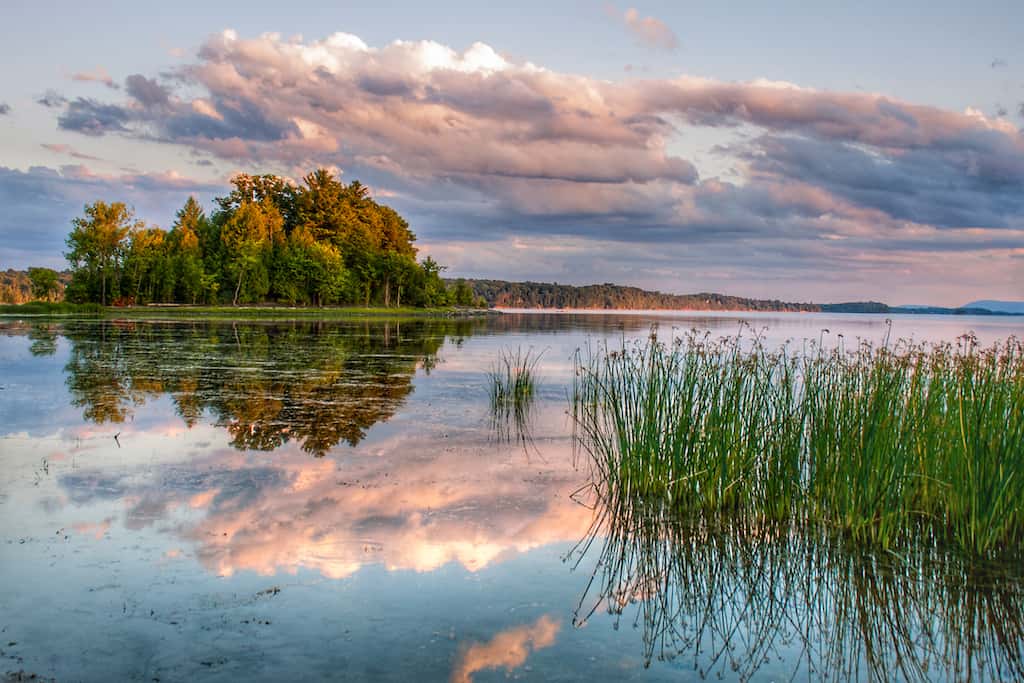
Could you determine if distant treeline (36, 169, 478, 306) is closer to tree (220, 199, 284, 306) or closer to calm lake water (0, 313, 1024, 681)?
tree (220, 199, 284, 306)

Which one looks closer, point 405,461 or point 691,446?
point 691,446

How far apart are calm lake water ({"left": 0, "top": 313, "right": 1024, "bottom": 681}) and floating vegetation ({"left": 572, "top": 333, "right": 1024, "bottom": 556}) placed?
49 centimetres

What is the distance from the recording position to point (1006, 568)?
657 cm

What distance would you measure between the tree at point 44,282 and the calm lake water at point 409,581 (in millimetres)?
64661

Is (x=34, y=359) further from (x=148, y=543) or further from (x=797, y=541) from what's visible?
(x=797, y=541)

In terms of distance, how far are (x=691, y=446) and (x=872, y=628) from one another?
304 centimetres

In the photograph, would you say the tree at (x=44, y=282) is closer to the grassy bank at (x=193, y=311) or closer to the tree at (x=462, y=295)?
the grassy bank at (x=193, y=311)

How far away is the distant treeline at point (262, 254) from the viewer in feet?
226

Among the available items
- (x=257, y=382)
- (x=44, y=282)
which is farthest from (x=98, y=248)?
(x=257, y=382)

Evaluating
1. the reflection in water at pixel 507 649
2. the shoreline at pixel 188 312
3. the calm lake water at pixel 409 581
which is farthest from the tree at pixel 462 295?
the reflection in water at pixel 507 649

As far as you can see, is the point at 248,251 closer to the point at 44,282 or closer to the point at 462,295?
the point at 44,282

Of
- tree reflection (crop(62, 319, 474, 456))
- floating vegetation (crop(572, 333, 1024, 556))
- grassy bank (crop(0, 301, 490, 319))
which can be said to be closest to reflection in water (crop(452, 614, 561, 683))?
floating vegetation (crop(572, 333, 1024, 556))

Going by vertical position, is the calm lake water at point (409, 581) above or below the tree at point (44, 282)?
below

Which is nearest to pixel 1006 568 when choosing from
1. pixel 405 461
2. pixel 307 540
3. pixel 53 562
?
pixel 307 540
